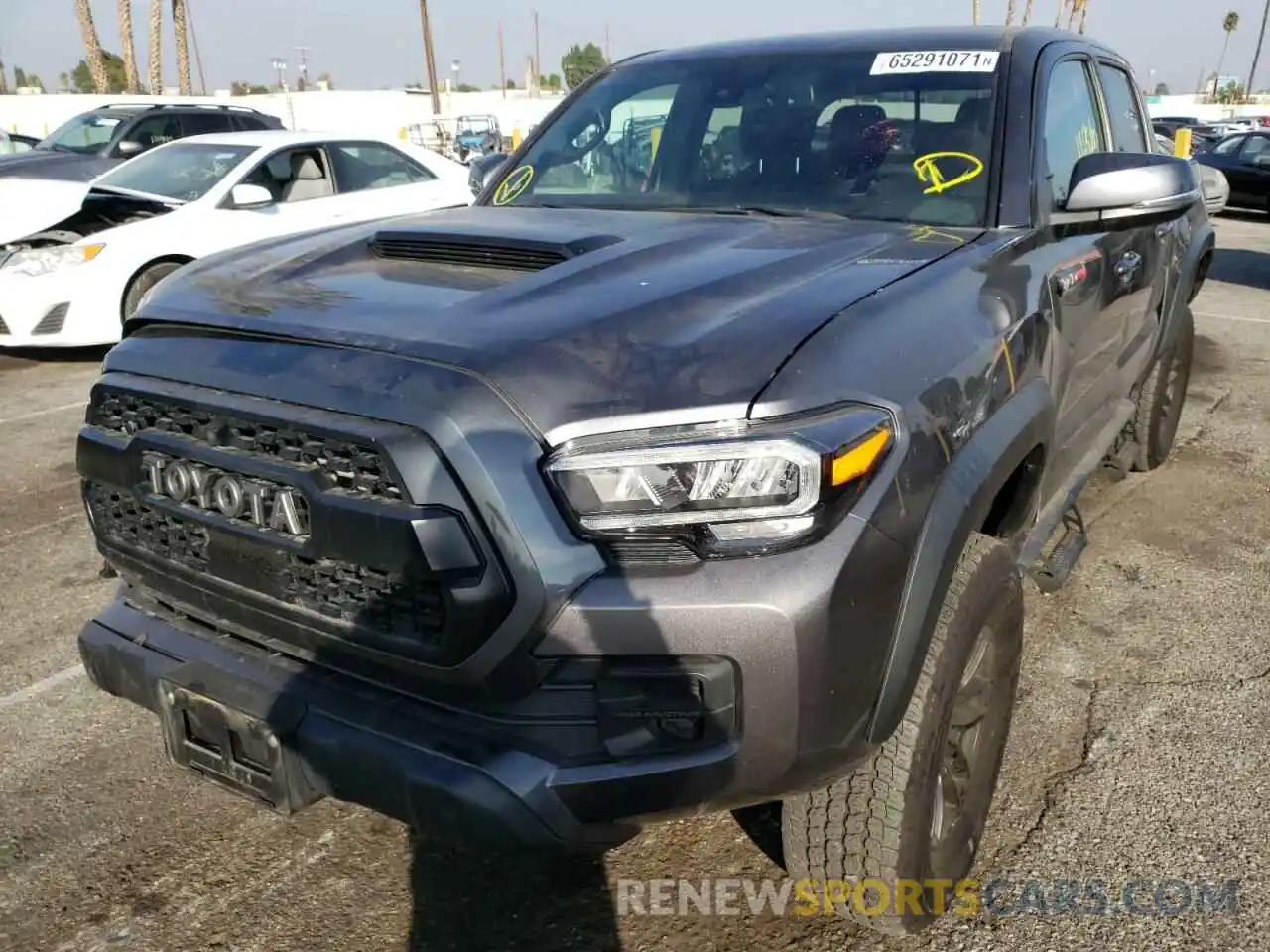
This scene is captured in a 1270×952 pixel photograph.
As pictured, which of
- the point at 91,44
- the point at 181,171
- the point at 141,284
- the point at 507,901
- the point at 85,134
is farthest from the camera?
the point at 91,44

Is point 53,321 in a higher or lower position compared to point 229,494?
lower

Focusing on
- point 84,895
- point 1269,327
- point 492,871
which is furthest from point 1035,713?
point 1269,327

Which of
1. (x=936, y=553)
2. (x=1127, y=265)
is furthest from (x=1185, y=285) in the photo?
(x=936, y=553)

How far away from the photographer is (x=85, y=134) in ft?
42.3

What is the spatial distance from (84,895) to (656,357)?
1843 millimetres

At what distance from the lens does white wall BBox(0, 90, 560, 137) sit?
3519 cm

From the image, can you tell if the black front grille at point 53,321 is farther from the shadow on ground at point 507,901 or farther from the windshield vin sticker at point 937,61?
the windshield vin sticker at point 937,61

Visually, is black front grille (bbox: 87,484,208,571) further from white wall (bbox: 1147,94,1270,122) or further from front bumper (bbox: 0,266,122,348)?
white wall (bbox: 1147,94,1270,122)

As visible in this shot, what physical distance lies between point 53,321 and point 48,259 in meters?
0.44

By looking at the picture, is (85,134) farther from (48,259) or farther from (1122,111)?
(1122,111)

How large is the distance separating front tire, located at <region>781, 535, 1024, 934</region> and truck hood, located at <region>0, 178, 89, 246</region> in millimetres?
6980

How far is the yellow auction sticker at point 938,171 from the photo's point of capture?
286 centimetres

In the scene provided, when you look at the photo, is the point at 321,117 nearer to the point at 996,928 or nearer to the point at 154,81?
the point at 154,81

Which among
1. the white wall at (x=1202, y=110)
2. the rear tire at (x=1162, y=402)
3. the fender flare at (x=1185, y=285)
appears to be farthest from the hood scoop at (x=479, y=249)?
the white wall at (x=1202, y=110)
